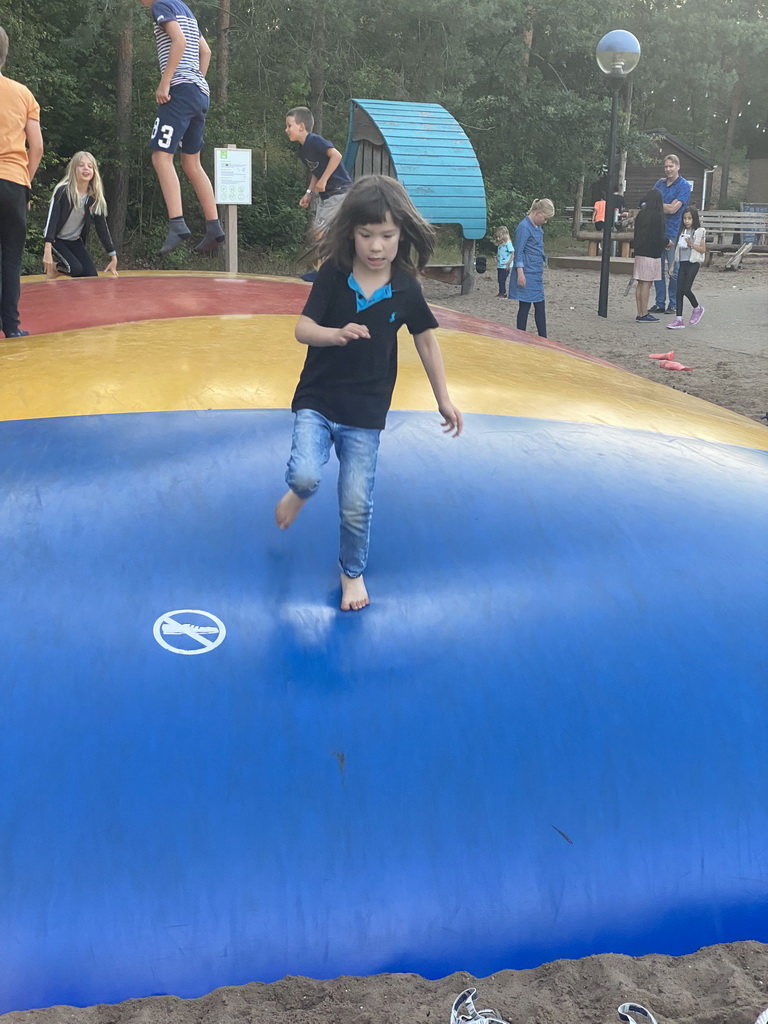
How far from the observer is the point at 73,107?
1828 cm

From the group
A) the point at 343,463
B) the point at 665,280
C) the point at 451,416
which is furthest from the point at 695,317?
the point at 343,463

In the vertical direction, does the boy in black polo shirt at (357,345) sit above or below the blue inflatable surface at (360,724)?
above

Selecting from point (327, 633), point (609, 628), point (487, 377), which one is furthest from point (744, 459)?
point (327, 633)

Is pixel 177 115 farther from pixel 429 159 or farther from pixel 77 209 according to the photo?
pixel 429 159

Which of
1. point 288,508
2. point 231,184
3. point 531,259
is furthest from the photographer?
point 531,259

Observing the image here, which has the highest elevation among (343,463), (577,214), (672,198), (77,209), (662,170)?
(662,170)

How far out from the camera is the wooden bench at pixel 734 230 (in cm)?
2517

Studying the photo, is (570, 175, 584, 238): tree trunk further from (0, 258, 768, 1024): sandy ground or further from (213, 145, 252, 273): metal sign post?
(0, 258, 768, 1024): sandy ground

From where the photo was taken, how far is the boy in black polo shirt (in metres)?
2.54

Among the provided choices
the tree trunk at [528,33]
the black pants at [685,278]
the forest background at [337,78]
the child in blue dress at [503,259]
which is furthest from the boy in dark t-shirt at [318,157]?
the tree trunk at [528,33]

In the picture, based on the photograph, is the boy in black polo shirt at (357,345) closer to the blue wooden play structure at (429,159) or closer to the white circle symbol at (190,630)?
the white circle symbol at (190,630)

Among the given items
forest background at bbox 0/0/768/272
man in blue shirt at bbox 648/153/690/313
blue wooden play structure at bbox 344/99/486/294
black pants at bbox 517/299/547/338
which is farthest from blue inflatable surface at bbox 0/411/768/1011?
forest background at bbox 0/0/768/272

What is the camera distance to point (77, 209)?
22.5ft

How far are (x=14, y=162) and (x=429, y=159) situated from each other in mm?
9894
